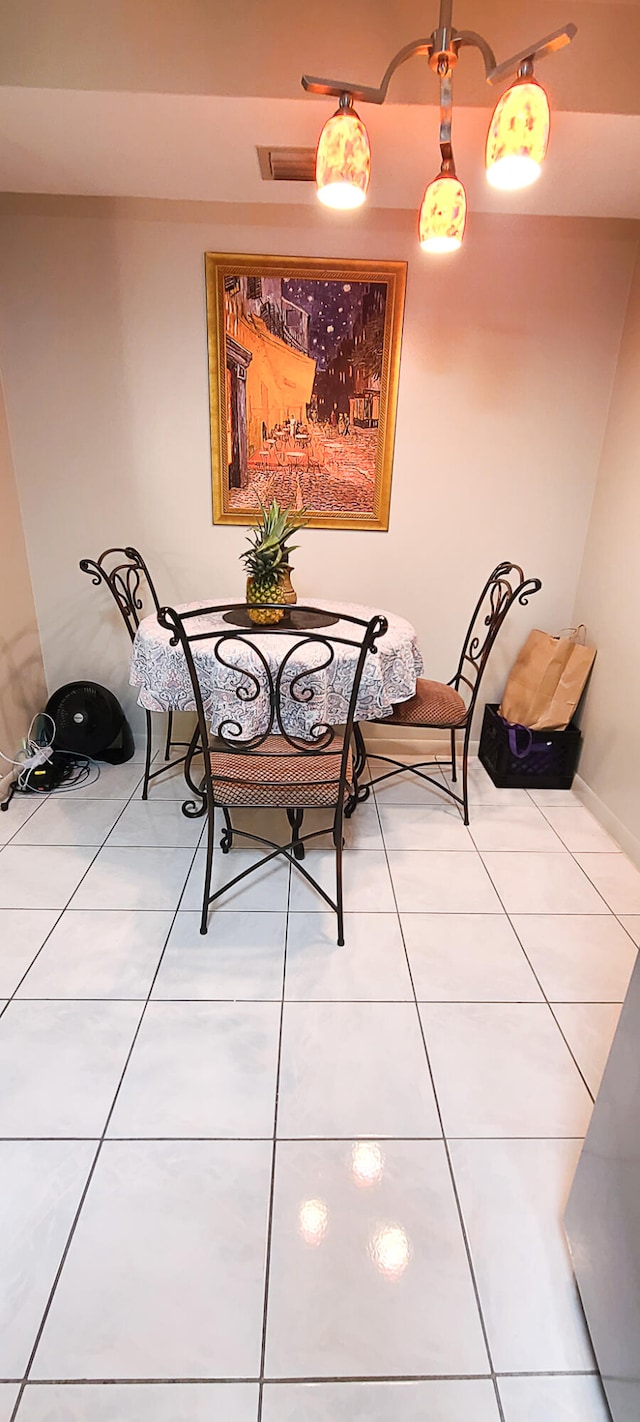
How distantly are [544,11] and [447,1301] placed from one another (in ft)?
9.78

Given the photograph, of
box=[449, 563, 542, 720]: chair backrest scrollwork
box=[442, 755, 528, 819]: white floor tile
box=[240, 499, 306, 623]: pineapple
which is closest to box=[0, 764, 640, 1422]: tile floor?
box=[442, 755, 528, 819]: white floor tile

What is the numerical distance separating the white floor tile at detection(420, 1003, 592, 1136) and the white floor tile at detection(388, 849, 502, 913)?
403mm

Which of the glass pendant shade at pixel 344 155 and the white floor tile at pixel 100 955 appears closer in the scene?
the glass pendant shade at pixel 344 155

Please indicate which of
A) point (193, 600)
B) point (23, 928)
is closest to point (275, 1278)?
point (23, 928)

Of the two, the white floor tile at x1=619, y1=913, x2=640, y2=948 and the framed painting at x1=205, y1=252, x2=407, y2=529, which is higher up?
the framed painting at x1=205, y1=252, x2=407, y2=529

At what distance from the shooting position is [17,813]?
7.98 feet

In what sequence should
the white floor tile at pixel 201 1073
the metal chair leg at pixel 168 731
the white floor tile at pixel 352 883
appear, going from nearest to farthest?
1. the white floor tile at pixel 201 1073
2. the white floor tile at pixel 352 883
3. the metal chair leg at pixel 168 731

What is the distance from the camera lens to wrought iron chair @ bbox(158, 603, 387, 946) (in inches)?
67.1

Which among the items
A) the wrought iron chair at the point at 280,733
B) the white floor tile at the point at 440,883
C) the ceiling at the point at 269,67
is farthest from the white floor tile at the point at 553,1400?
the ceiling at the point at 269,67

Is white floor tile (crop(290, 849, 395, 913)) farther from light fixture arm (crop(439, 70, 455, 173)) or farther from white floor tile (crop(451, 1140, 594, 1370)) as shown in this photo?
light fixture arm (crop(439, 70, 455, 173))

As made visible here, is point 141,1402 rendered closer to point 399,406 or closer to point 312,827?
point 312,827

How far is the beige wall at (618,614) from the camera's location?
92.3 inches

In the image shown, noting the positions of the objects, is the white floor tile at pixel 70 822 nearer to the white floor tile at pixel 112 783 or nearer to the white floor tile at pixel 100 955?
the white floor tile at pixel 112 783

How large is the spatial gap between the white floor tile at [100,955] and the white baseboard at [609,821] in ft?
5.47
